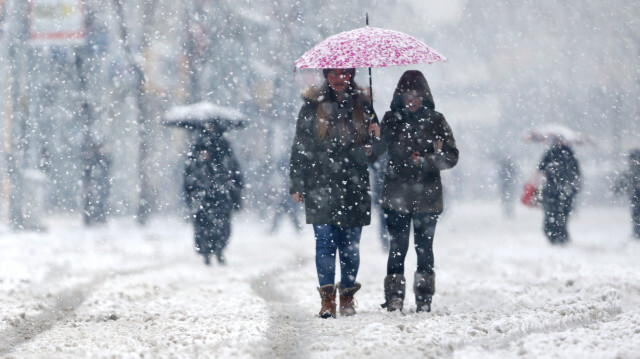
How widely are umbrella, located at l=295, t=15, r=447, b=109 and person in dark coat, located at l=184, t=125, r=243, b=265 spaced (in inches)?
170

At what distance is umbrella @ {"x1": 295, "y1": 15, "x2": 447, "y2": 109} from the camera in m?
5.75

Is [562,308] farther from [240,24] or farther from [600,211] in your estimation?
[600,211]

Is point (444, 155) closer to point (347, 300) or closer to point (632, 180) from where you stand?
point (347, 300)

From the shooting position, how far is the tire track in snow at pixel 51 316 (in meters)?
5.57

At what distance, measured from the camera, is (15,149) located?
15898 mm

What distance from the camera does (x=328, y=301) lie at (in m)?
6.14

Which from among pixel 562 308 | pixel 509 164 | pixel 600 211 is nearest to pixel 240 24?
pixel 509 164

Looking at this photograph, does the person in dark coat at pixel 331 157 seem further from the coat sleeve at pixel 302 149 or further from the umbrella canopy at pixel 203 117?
the umbrella canopy at pixel 203 117

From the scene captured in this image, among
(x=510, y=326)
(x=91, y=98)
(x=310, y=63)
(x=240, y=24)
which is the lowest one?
(x=510, y=326)

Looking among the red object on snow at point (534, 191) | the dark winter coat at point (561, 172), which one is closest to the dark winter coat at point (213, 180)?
the dark winter coat at point (561, 172)

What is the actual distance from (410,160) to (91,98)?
1534 cm

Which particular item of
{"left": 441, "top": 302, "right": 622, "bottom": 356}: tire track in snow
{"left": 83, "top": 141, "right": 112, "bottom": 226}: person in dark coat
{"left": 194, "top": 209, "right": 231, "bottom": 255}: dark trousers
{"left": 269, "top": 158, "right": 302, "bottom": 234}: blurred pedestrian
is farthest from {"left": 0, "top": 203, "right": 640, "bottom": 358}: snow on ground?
{"left": 83, "top": 141, "right": 112, "bottom": 226}: person in dark coat

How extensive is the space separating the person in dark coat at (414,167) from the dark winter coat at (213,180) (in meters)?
4.20

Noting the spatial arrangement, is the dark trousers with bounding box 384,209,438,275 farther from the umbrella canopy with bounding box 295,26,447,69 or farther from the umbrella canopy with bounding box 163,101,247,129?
the umbrella canopy with bounding box 163,101,247,129
